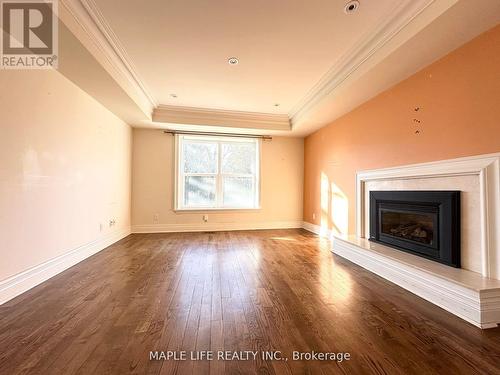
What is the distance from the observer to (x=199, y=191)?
194 inches

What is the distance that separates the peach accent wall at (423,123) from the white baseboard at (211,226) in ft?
4.24

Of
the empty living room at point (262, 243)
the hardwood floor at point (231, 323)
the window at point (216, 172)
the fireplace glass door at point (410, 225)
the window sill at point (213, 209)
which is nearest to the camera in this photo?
the hardwood floor at point (231, 323)

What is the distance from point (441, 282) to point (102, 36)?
3.83 meters

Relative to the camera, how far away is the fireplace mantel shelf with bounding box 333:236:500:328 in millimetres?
1494

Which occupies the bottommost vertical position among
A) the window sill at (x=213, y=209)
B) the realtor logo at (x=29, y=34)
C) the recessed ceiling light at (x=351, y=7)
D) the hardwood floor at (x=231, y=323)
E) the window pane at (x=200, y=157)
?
the hardwood floor at (x=231, y=323)

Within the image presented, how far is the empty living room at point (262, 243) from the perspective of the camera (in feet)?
4.37

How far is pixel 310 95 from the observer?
352 cm

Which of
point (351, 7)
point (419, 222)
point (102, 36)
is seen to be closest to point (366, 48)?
point (351, 7)

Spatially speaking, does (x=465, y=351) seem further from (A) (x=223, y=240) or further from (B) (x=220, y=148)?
(B) (x=220, y=148)

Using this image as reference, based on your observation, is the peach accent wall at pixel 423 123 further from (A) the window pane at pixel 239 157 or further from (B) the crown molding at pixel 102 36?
(B) the crown molding at pixel 102 36

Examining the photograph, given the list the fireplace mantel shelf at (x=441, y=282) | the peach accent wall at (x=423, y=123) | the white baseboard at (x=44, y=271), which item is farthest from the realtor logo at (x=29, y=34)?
the fireplace mantel shelf at (x=441, y=282)

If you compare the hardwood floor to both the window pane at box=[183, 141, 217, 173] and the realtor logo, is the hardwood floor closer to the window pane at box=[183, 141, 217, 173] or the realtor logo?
the realtor logo

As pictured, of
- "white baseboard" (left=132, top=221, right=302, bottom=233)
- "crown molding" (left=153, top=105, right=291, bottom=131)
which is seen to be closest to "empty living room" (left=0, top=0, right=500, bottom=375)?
"crown molding" (left=153, top=105, right=291, bottom=131)

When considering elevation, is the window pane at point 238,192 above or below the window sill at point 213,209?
above
